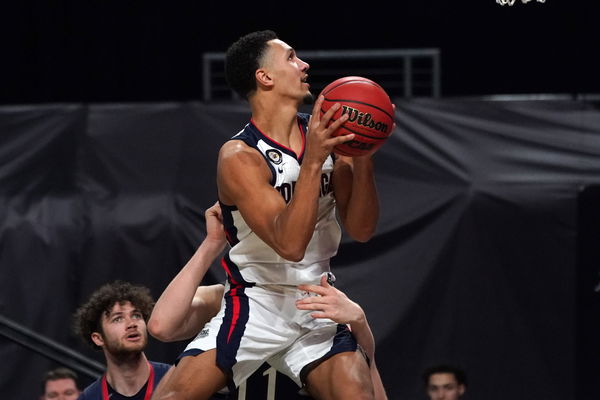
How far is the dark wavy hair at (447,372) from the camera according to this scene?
6.34 meters

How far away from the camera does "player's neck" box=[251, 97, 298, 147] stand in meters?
4.08

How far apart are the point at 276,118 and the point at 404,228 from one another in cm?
275

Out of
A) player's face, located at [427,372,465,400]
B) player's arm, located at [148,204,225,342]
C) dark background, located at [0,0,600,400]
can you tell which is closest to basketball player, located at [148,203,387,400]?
player's arm, located at [148,204,225,342]

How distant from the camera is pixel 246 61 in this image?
13.6 feet

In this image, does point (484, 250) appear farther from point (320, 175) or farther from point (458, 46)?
point (320, 175)

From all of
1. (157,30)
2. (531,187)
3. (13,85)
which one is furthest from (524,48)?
(13,85)

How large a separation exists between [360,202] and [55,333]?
3.36 m

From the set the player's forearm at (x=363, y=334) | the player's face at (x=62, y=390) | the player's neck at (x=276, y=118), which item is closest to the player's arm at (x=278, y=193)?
the player's neck at (x=276, y=118)

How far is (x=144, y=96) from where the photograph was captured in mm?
8625

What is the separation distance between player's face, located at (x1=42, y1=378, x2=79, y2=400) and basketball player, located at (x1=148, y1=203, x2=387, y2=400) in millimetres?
1905

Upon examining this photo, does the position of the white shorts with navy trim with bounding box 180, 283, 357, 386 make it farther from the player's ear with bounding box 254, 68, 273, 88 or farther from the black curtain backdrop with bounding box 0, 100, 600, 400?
the black curtain backdrop with bounding box 0, 100, 600, 400

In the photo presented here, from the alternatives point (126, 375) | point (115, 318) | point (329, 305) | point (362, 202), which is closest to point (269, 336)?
point (329, 305)

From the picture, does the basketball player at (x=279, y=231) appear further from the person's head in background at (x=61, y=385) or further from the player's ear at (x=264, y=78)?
the person's head in background at (x=61, y=385)

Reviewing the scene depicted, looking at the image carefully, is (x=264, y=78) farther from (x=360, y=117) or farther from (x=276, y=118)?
(x=360, y=117)
